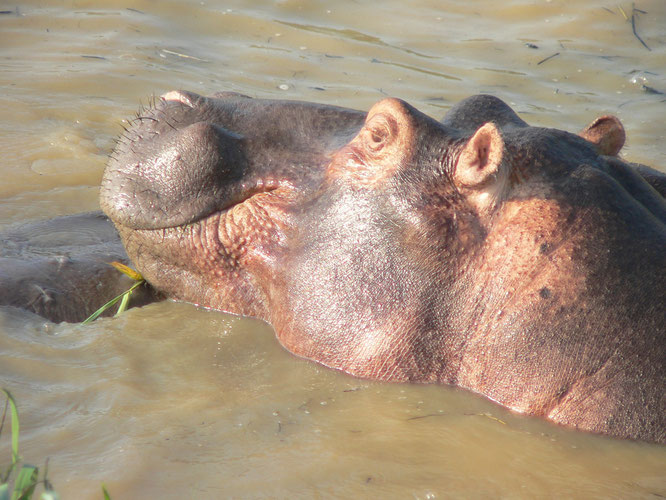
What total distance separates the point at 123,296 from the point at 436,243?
58.8 inches

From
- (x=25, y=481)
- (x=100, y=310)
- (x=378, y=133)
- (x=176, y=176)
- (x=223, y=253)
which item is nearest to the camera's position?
(x=25, y=481)

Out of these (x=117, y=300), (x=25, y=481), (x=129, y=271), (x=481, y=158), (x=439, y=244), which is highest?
(x=481, y=158)

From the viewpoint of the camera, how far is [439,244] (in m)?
2.99

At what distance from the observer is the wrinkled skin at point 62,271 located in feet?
12.0

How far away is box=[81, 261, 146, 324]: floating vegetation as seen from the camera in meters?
3.67

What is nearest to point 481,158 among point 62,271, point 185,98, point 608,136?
point 608,136

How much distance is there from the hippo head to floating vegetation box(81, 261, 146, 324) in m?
0.51

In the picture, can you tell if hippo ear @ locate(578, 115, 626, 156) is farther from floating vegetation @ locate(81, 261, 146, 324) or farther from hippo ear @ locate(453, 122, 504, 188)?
floating vegetation @ locate(81, 261, 146, 324)

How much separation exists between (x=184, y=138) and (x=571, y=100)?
202 inches

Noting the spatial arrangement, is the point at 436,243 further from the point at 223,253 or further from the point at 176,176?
the point at 176,176

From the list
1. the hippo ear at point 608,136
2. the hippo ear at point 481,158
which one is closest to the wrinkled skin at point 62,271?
the hippo ear at point 481,158

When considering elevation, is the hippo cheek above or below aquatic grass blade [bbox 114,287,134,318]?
above

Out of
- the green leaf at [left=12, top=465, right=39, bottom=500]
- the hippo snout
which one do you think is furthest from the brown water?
the hippo snout

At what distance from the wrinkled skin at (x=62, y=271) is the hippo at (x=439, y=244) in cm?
61
